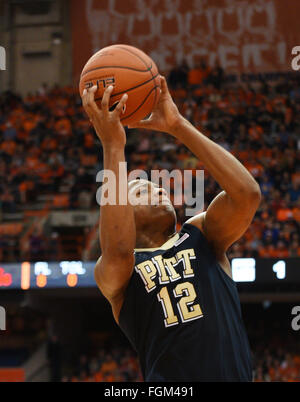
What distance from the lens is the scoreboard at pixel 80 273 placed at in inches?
384

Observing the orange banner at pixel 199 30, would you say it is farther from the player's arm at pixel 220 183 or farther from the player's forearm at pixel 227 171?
the player's forearm at pixel 227 171

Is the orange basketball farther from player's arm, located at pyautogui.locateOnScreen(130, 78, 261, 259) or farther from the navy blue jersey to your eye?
the navy blue jersey

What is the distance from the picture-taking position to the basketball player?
91.9 inches

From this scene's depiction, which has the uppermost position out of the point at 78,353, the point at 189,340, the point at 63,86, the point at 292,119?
the point at 63,86

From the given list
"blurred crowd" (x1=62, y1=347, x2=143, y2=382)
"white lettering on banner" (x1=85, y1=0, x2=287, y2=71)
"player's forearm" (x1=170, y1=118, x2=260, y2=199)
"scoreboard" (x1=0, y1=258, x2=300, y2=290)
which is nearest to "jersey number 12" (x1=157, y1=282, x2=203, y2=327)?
"player's forearm" (x1=170, y1=118, x2=260, y2=199)

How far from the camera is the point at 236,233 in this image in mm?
2561

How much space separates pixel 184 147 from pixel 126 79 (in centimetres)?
1089

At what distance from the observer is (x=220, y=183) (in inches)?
98.3

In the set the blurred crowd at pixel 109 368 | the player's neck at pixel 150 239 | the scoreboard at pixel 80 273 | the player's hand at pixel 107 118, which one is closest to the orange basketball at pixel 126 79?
the player's hand at pixel 107 118

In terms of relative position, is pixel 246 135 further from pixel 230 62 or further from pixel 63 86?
pixel 63 86

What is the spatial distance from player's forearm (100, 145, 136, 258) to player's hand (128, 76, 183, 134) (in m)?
0.37

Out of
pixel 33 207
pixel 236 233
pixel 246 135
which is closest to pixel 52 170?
pixel 33 207

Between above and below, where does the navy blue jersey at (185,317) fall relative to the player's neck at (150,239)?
below
